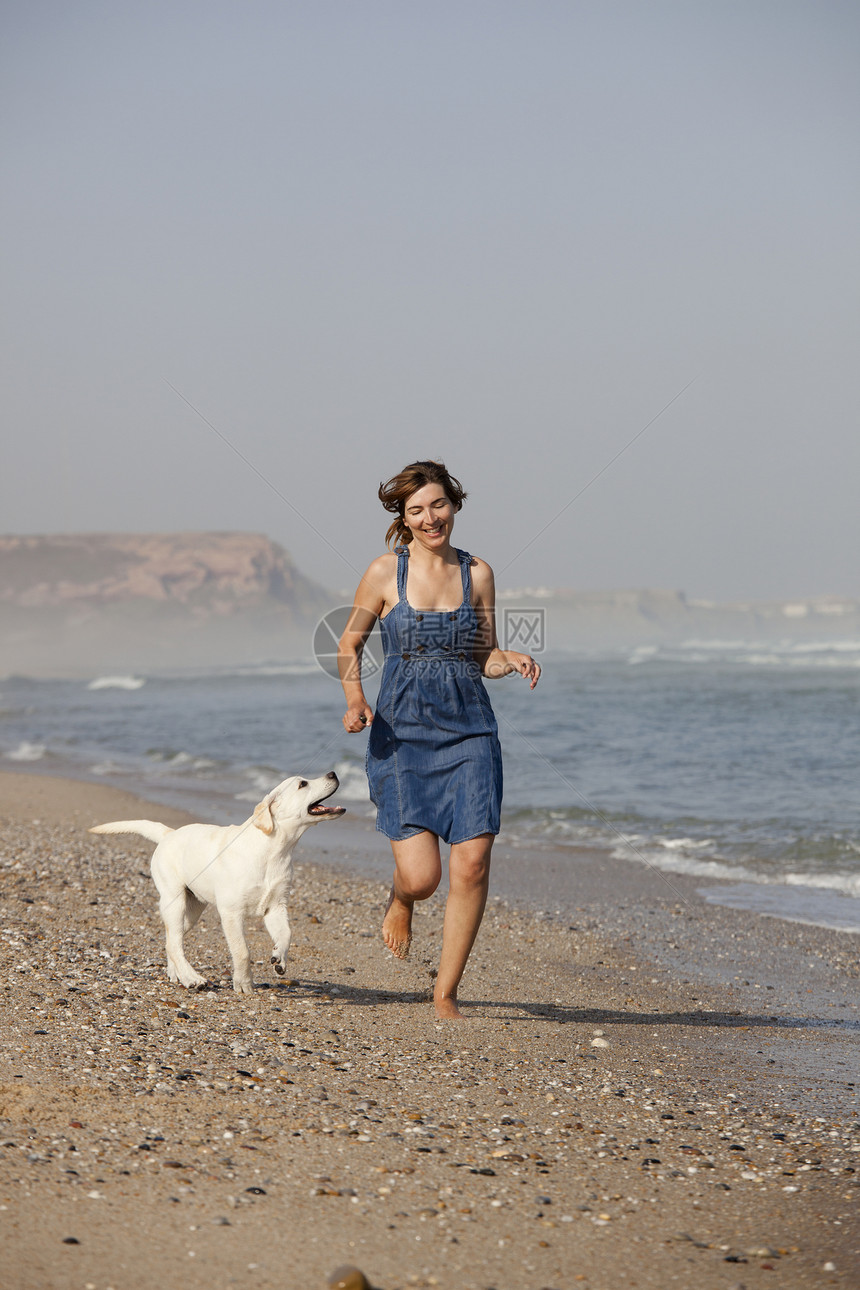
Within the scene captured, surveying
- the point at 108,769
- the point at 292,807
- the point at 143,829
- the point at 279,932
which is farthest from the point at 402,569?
the point at 108,769

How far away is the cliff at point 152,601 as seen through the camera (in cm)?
8794

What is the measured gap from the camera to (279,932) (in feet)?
16.2

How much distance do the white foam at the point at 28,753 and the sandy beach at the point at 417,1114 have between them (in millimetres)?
11884

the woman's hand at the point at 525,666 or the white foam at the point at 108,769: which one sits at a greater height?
the woman's hand at the point at 525,666

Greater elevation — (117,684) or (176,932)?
(176,932)

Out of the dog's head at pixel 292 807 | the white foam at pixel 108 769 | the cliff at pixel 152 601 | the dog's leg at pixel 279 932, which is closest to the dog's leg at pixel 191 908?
the dog's leg at pixel 279 932

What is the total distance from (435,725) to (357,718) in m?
0.37

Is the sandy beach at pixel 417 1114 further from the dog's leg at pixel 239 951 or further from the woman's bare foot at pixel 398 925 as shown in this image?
the woman's bare foot at pixel 398 925

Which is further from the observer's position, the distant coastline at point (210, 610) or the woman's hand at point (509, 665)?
the distant coastline at point (210, 610)

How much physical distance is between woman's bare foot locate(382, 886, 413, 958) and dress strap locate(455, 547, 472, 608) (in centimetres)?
136

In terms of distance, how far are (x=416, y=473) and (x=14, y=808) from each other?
338 inches

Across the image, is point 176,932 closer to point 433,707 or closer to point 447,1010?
point 447,1010

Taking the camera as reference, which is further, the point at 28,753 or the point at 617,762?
the point at 28,753

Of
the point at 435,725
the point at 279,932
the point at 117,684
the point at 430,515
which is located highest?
the point at 430,515
